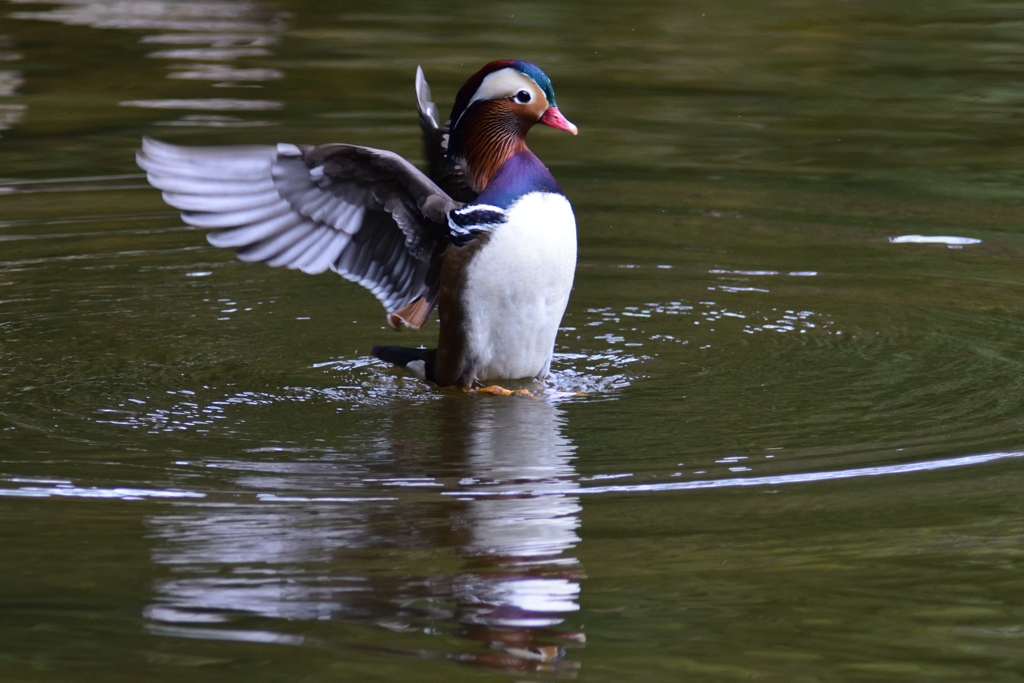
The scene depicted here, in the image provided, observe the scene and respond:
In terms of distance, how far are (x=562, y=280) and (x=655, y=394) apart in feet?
1.83

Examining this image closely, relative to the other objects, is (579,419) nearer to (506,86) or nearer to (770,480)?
(770,480)

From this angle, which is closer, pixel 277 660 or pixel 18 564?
pixel 277 660

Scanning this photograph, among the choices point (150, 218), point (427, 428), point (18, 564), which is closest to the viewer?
point (18, 564)

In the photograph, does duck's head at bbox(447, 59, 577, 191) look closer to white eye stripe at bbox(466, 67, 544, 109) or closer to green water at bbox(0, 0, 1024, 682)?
white eye stripe at bbox(466, 67, 544, 109)

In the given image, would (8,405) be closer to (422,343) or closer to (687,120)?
(422,343)

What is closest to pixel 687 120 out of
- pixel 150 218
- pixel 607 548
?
pixel 150 218

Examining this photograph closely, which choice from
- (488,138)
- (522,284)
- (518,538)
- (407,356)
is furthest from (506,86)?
(518,538)

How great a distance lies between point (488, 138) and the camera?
223 inches

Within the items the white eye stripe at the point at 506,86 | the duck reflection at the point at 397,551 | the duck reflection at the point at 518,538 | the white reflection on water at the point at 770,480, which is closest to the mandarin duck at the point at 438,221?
the white eye stripe at the point at 506,86

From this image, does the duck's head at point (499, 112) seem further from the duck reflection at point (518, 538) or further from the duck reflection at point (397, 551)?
the duck reflection at point (397, 551)

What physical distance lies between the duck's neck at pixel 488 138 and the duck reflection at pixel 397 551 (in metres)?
1.38

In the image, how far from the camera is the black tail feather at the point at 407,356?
18.9 ft

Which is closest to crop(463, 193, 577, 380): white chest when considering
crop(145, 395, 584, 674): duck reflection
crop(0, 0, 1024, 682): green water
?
crop(0, 0, 1024, 682): green water

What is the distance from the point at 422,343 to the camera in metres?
6.40
